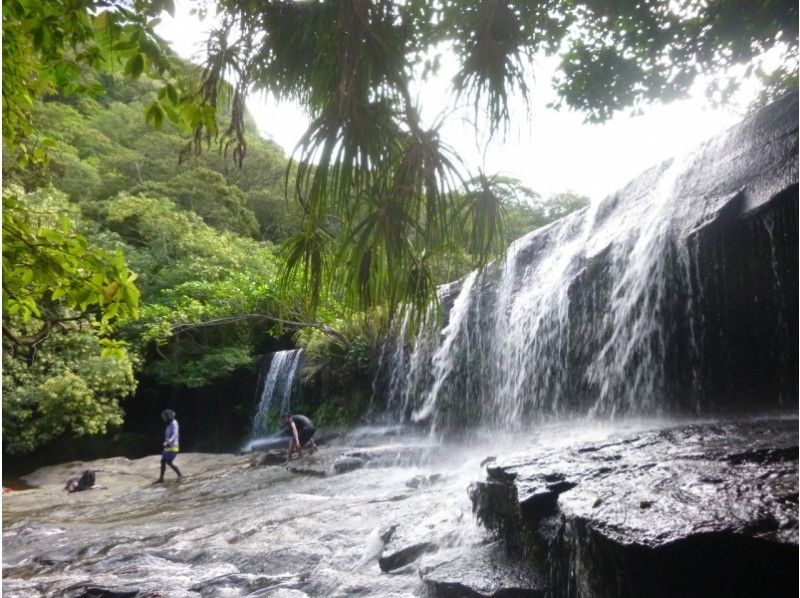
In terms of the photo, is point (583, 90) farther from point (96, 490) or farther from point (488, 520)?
point (96, 490)

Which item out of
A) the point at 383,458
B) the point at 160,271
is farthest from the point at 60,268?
the point at 160,271

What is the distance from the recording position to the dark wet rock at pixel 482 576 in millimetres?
2832

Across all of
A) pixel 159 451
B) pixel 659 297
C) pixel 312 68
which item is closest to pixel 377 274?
pixel 312 68

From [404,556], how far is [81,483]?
352 inches

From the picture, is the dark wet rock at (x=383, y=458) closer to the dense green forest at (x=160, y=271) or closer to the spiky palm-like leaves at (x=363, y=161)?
the dense green forest at (x=160, y=271)

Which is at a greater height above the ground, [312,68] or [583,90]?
[583,90]

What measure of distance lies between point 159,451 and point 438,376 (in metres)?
11.1

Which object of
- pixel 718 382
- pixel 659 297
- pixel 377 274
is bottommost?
pixel 718 382

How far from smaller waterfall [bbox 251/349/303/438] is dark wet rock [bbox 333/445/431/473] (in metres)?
5.95

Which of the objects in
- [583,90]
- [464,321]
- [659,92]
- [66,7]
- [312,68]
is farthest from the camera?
[464,321]

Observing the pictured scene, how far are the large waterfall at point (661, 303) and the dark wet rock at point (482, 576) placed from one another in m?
1.59

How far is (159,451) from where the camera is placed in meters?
16.3

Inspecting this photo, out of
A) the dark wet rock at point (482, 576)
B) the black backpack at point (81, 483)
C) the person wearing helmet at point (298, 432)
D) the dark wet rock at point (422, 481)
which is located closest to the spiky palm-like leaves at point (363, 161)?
the dark wet rock at point (482, 576)

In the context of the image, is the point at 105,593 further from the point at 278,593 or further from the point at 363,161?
the point at 363,161
